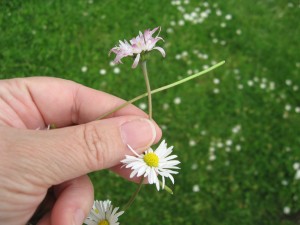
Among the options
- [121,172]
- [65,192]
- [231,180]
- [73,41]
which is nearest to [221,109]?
[231,180]

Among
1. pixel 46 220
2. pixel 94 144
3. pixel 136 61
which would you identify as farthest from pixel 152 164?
pixel 46 220

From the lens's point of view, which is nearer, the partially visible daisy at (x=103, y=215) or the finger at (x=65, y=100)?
the partially visible daisy at (x=103, y=215)

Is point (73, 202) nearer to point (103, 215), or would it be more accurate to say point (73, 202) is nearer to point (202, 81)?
point (103, 215)

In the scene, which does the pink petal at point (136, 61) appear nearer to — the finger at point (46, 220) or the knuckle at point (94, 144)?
the knuckle at point (94, 144)

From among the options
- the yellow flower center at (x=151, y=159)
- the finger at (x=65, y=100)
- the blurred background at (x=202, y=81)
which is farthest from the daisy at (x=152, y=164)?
the blurred background at (x=202, y=81)

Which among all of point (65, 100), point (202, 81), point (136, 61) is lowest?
point (202, 81)

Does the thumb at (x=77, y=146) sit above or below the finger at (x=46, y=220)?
above
